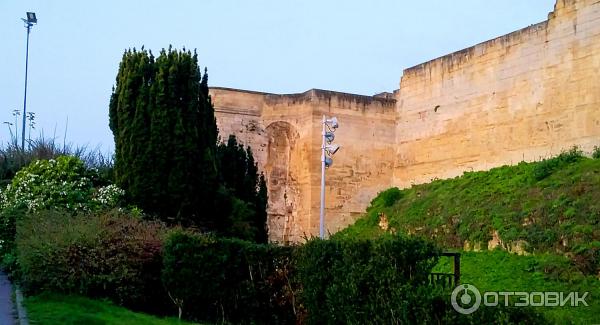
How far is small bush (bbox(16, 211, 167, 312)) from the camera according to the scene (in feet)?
38.7

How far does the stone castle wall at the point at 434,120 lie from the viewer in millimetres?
19406

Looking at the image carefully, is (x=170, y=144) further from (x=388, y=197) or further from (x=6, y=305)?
(x=388, y=197)

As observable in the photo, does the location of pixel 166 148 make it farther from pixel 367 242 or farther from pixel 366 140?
pixel 366 140

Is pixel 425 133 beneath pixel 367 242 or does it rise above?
above

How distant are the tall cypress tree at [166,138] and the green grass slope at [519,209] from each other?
389 centimetres

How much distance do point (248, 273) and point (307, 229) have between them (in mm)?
14156

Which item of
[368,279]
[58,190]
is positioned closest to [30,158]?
[58,190]

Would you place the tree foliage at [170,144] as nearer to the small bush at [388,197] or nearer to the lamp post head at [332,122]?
the lamp post head at [332,122]

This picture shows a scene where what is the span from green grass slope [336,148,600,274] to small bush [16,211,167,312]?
3.60 metres

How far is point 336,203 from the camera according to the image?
26.3m

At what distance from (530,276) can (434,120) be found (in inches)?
445

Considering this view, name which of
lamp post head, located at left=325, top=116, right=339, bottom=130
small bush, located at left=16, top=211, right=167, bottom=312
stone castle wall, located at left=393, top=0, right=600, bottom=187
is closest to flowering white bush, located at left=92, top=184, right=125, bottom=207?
small bush, located at left=16, top=211, right=167, bottom=312

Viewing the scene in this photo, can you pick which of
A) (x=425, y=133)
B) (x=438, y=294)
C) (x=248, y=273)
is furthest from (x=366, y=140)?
(x=438, y=294)

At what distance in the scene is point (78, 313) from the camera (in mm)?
10320
